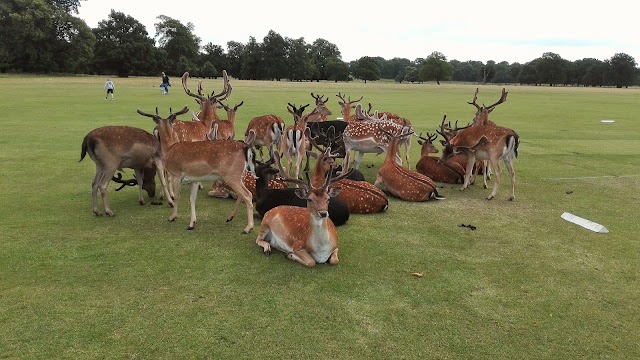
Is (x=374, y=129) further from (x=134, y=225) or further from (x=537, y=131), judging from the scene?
(x=537, y=131)

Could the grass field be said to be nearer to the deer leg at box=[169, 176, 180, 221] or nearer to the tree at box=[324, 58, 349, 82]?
the deer leg at box=[169, 176, 180, 221]

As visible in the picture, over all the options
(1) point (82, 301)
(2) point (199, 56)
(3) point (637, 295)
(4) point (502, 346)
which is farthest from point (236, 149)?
(2) point (199, 56)

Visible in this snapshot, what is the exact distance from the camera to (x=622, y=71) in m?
109

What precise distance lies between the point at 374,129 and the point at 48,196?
20.3 ft

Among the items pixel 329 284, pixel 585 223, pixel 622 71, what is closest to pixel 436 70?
pixel 622 71

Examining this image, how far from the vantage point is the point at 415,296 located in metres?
4.62

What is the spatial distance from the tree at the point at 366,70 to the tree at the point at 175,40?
3828cm

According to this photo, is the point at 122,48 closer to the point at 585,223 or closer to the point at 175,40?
the point at 175,40

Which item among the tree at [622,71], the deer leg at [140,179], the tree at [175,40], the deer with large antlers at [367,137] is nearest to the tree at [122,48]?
the tree at [175,40]

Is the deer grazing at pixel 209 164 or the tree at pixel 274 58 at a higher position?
the tree at pixel 274 58

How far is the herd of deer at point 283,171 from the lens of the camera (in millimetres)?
5457

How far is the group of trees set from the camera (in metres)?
65.4

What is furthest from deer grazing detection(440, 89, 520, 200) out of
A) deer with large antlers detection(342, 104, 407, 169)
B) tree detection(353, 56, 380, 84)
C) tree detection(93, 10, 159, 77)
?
tree detection(353, 56, 380, 84)

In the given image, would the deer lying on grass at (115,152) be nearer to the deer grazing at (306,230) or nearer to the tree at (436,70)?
→ the deer grazing at (306,230)
